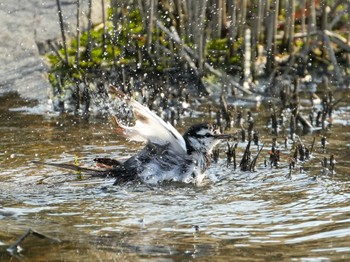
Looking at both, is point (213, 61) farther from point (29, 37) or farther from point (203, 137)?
point (203, 137)

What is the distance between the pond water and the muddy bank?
200 cm

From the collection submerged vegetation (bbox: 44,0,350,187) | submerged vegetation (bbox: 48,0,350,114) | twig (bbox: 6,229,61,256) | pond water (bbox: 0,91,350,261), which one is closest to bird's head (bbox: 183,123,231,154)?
pond water (bbox: 0,91,350,261)

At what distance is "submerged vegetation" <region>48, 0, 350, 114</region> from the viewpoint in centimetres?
972

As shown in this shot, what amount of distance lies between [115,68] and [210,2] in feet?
4.14

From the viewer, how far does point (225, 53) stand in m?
10.6

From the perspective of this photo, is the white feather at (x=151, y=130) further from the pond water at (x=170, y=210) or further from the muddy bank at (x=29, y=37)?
the muddy bank at (x=29, y=37)

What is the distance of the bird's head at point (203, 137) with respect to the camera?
7.30 metres

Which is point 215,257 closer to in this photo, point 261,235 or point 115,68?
point 261,235

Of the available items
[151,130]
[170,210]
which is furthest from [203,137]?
[170,210]

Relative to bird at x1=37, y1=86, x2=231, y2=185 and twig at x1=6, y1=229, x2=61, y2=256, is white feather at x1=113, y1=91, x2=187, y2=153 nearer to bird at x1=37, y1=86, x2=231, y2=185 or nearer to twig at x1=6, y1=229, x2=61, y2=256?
bird at x1=37, y1=86, x2=231, y2=185

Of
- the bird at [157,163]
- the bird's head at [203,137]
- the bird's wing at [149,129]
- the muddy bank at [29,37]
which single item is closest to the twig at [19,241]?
the bird's wing at [149,129]

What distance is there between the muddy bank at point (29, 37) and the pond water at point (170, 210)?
2.00 metres

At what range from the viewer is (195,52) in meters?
9.85

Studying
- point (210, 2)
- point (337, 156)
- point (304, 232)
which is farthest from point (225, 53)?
point (304, 232)
